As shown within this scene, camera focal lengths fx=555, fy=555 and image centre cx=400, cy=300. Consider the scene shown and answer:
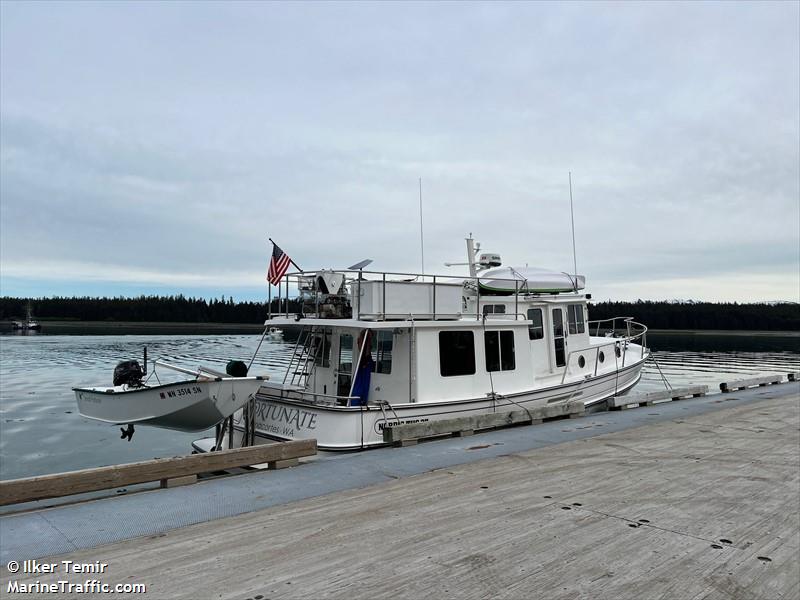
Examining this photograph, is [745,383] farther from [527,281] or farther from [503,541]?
[503,541]

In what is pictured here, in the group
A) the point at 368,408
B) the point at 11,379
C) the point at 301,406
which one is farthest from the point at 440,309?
the point at 11,379

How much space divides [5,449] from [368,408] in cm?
1199

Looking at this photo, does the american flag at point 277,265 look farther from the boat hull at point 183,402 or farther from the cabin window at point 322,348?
the boat hull at point 183,402

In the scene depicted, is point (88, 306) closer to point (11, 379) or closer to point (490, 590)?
point (11, 379)

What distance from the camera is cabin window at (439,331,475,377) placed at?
11547 millimetres

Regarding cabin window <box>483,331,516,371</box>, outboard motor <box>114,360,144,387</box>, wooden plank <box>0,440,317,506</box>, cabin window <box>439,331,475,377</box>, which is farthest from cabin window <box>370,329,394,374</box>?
outboard motor <box>114,360,144,387</box>

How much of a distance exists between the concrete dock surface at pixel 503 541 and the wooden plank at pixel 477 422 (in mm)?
1913

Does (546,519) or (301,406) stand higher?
(301,406)

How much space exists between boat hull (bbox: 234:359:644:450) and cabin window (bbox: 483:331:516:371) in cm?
68

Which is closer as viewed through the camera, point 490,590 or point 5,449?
point 490,590

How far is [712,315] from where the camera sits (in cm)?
9944

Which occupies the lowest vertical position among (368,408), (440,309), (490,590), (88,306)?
(490,590)

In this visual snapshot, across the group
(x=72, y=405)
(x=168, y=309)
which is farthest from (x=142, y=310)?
(x=72, y=405)

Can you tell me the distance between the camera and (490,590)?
163 inches
